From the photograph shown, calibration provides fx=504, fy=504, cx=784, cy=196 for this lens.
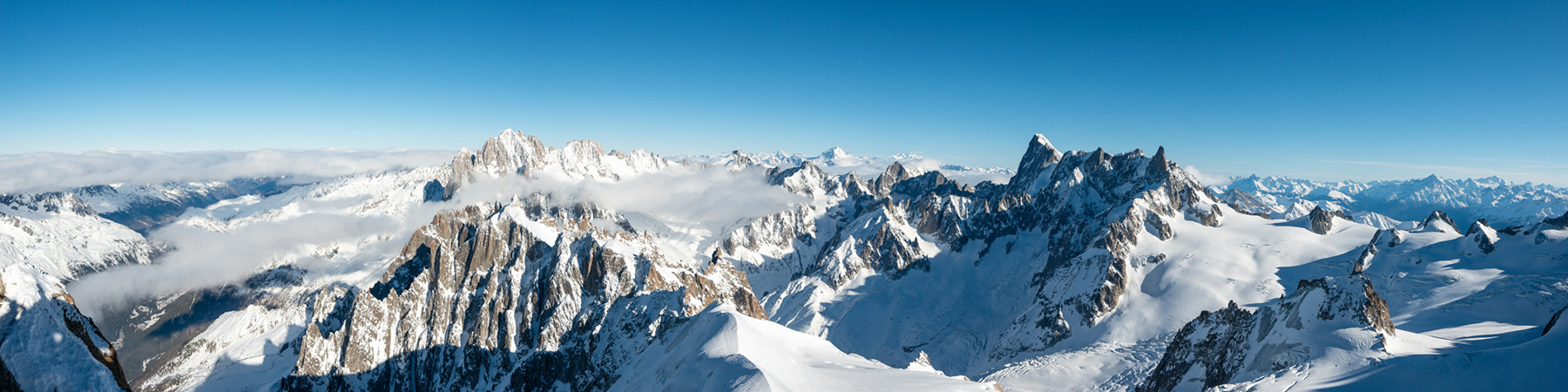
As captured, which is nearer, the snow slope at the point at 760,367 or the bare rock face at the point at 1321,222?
the snow slope at the point at 760,367

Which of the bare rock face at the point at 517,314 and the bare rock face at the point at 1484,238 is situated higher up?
the bare rock face at the point at 1484,238

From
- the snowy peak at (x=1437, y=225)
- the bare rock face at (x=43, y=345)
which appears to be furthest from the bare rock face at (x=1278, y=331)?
the snowy peak at (x=1437, y=225)

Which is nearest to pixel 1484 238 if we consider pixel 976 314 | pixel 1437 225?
pixel 1437 225

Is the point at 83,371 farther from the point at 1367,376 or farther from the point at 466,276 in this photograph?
the point at 466,276

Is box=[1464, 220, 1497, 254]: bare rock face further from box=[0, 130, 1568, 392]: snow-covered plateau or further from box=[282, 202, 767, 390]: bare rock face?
box=[282, 202, 767, 390]: bare rock face

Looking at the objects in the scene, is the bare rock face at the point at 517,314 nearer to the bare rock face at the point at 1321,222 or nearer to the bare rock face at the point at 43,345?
the bare rock face at the point at 43,345

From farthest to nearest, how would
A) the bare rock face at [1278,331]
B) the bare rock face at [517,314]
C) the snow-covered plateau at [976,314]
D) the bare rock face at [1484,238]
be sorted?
the bare rock face at [1484,238]
the bare rock face at [517,314]
the bare rock face at [1278,331]
the snow-covered plateau at [976,314]

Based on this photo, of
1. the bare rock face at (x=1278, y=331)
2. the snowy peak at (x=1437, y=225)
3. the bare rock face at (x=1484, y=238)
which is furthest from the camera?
the snowy peak at (x=1437, y=225)
